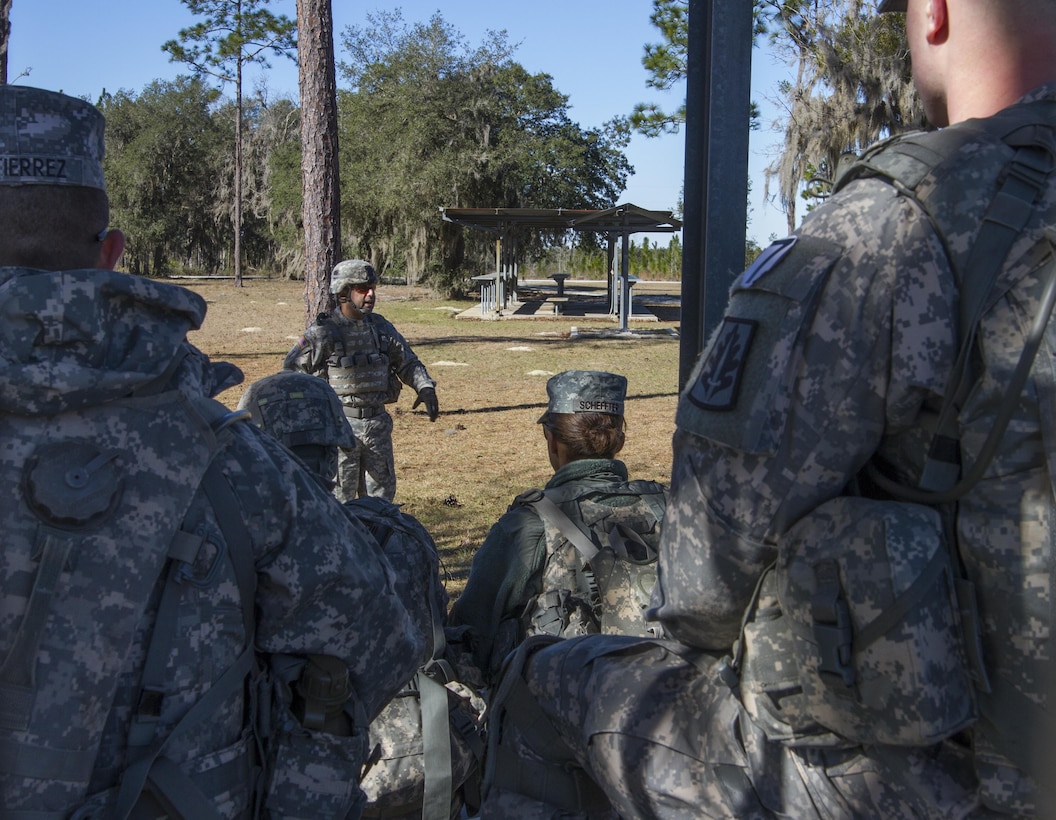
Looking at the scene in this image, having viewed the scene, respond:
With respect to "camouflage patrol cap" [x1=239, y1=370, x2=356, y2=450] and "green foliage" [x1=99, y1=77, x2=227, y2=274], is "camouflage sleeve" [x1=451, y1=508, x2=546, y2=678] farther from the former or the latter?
"green foliage" [x1=99, y1=77, x2=227, y2=274]

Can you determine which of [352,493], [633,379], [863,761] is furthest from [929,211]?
[633,379]

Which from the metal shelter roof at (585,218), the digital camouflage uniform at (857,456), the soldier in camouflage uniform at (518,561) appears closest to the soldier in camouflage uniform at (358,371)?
the soldier in camouflage uniform at (518,561)

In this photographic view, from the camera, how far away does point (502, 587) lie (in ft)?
10.1

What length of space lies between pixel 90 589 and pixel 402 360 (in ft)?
21.0

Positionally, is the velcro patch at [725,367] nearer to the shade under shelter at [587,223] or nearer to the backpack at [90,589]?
the backpack at [90,589]

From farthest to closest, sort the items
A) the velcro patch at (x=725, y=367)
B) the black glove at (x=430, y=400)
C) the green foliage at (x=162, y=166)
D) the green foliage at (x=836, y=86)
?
the green foliage at (x=162, y=166), the green foliage at (x=836, y=86), the black glove at (x=430, y=400), the velcro patch at (x=725, y=367)

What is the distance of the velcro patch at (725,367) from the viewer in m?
1.52

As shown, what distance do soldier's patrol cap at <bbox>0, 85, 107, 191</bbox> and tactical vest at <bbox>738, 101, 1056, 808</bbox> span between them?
1.37 meters

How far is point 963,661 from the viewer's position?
55.9 inches

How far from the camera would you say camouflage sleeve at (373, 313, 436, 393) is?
7.90 metres

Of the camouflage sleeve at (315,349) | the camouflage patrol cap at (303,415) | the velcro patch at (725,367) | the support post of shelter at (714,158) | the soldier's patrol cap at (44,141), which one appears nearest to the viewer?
the velcro patch at (725,367)

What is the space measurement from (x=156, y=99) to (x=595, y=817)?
53508 millimetres

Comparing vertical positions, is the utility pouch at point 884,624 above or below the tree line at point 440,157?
below

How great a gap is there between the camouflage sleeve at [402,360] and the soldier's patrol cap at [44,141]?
19.7ft
